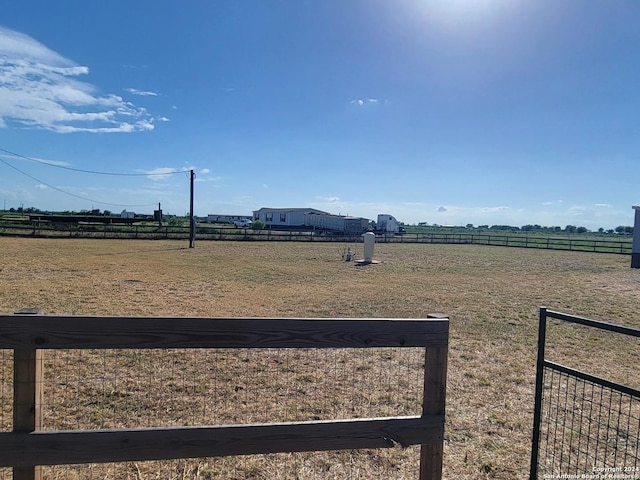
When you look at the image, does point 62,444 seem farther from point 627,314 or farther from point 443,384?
point 627,314

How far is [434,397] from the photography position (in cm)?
208

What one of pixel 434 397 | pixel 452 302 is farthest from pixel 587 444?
pixel 452 302

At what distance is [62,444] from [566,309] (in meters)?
10.7

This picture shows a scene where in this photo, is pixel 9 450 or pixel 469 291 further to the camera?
pixel 469 291

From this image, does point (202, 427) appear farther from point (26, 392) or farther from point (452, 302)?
point (452, 302)

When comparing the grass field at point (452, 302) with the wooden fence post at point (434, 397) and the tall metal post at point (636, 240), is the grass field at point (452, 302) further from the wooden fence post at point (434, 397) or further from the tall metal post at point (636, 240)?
the tall metal post at point (636, 240)

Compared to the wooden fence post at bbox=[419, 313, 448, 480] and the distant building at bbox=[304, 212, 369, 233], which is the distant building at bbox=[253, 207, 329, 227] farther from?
the wooden fence post at bbox=[419, 313, 448, 480]

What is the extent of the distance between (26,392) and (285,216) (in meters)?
73.0

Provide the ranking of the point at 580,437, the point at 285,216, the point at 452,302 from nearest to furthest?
the point at 580,437, the point at 452,302, the point at 285,216

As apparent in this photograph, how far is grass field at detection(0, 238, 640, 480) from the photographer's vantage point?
3.94m

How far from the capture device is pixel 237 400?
4.17 metres

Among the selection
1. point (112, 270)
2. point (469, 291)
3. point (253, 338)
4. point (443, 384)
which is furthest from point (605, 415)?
point (112, 270)

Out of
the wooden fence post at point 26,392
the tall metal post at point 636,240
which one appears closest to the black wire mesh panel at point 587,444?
the wooden fence post at point 26,392

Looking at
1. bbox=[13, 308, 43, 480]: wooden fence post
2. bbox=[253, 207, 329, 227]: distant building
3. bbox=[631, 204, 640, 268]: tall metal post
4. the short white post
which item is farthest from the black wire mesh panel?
bbox=[253, 207, 329, 227]: distant building
